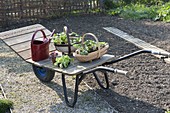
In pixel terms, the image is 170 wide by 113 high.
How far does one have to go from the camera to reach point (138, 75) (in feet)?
15.6

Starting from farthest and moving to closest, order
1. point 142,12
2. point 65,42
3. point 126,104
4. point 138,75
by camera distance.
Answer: point 142,12 < point 138,75 < point 65,42 < point 126,104

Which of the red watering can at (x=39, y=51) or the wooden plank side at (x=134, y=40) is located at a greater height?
the red watering can at (x=39, y=51)

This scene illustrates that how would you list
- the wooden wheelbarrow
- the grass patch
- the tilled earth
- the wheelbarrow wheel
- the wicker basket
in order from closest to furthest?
the wooden wheelbarrow < the wicker basket < the tilled earth < the wheelbarrow wheel < the grass patch

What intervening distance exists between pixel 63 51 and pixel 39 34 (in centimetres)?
104

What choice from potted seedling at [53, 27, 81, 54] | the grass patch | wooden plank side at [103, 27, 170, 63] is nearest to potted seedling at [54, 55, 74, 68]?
potted seedling at [53, 27, 81, 54]

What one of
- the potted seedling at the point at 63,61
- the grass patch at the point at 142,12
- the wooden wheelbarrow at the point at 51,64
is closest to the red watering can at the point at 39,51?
the wooden wheelbarrow at the point at 51,64

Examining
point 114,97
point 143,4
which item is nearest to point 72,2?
point 143,4

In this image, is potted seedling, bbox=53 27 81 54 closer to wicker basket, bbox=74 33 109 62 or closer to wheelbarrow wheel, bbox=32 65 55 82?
wicker basket, bbox=74 33 109 62

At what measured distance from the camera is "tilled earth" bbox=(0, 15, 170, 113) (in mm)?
3939

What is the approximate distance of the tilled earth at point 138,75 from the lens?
3.94m

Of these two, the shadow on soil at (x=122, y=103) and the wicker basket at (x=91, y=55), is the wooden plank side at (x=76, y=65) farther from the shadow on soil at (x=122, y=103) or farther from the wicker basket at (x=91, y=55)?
the shadow on soil at (x=122, y=103)

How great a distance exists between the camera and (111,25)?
26.1 ft

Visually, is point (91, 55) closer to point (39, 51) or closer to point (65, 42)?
point (65, 42)

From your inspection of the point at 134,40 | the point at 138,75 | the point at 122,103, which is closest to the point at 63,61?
the point at 122,103
